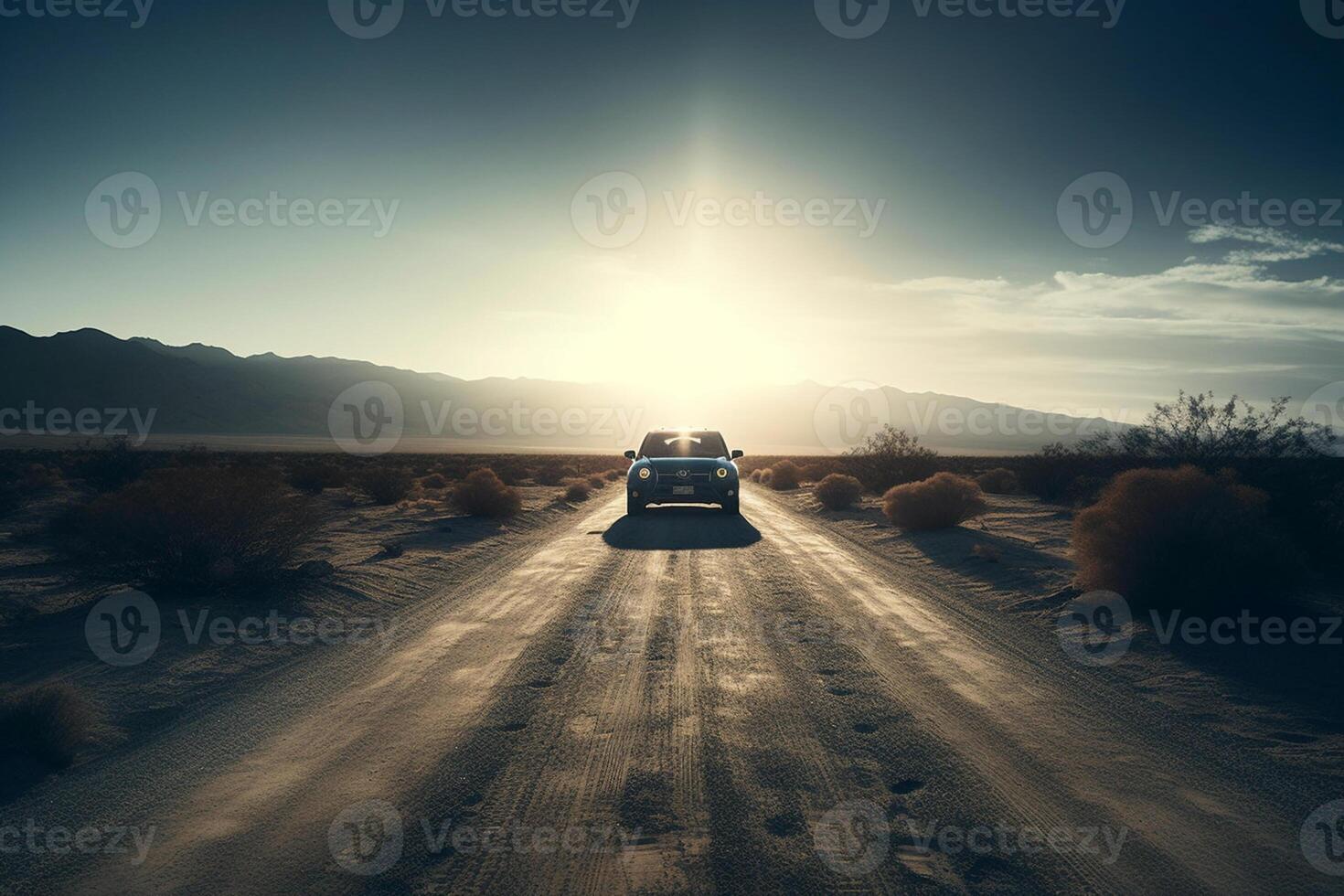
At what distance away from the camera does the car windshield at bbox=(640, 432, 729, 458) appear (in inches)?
792

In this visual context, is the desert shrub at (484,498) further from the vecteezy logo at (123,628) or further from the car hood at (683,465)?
the vecteezy logo at (123,628)

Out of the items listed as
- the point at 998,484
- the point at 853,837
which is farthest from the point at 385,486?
the point at 998,484

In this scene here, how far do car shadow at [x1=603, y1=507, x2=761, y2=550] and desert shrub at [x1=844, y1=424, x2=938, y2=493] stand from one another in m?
10.7

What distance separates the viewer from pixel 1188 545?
27.8 feet

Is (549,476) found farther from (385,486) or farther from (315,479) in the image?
(385,486)

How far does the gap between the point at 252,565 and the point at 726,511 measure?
12154 mm

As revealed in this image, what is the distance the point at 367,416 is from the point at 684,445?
559 feet

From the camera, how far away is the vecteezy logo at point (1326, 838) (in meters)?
3.43

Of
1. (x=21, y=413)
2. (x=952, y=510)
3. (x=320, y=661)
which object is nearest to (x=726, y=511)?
(x=952, y=510)

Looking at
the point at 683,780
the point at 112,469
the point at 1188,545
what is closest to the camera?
the point at 683,780

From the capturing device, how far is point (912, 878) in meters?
3.20

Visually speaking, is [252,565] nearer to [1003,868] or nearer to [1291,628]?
[1003,868]

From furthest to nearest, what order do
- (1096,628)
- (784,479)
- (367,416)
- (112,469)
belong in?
(367,416), (784,479), (112,469), (1096,628)

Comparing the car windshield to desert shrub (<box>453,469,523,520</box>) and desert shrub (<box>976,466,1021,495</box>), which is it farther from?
desert shrub (<box>976,466,1021,495</box>)
